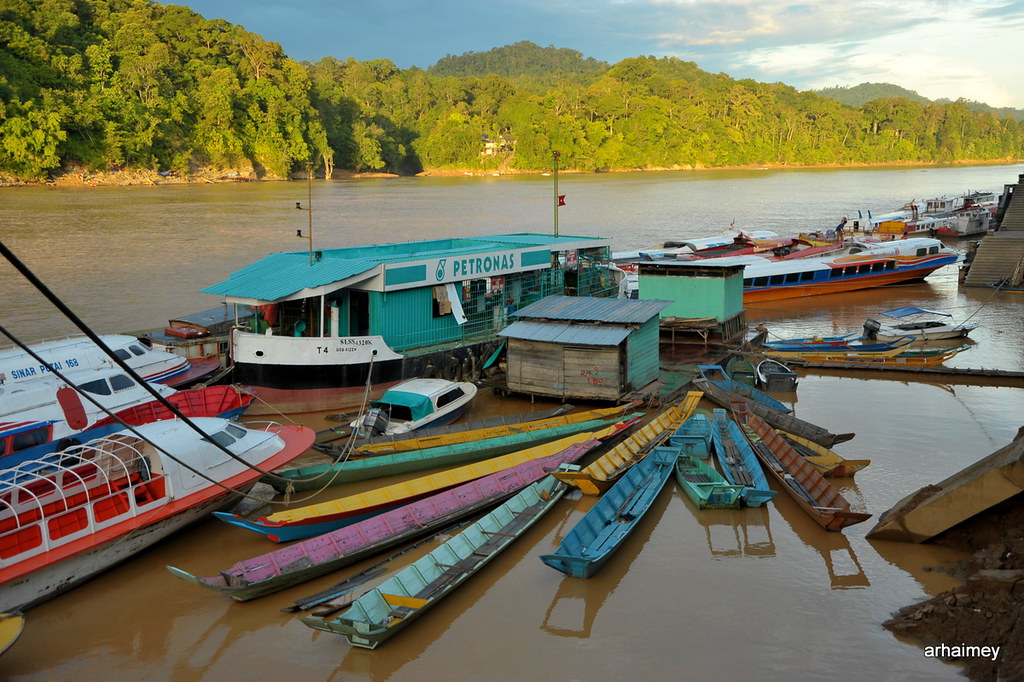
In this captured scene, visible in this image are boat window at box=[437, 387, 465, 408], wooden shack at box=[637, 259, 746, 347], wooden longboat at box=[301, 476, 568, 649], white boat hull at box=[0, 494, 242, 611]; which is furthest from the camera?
wooden shack at box=[637, 259, 746, 347]

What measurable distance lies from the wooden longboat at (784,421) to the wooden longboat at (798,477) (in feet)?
2.09

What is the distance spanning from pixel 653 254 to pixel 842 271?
9.73 meters

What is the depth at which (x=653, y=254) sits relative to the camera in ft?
149

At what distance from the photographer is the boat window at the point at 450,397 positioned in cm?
1862

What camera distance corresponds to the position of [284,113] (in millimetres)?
118562

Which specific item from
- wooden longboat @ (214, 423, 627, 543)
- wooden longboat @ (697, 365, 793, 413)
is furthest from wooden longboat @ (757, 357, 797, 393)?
wooden longboat @ (214, 423, 627, 543)

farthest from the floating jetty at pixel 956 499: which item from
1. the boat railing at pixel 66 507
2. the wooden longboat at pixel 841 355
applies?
the wooden longboat at pixel 841 355

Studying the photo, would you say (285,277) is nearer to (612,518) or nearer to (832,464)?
(612,518)

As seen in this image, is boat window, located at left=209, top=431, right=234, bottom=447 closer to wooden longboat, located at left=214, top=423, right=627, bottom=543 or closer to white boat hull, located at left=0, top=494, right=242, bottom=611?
white boat hull, located at left=0, top=494, right=242, bottom=611

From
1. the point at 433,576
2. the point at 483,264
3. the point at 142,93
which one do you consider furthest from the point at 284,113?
the point at 433,576

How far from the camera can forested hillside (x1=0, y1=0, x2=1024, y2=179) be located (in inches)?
3602

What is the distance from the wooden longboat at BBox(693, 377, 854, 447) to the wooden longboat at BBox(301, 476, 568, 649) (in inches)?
250

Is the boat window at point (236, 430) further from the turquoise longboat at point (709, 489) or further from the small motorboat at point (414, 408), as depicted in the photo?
the turquoise longboat at point (709, 489)

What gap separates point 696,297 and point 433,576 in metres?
15.9
